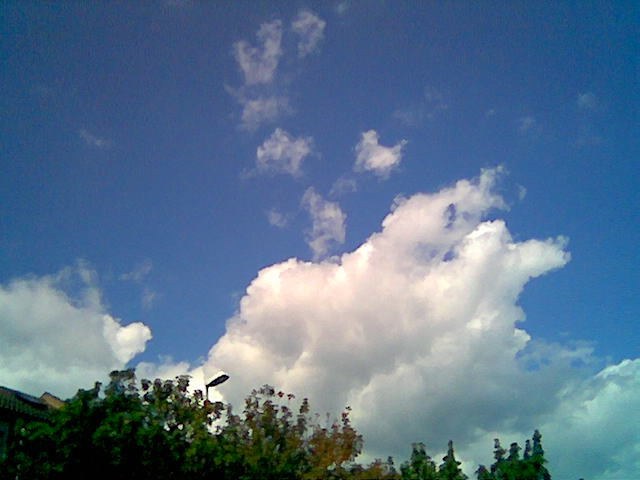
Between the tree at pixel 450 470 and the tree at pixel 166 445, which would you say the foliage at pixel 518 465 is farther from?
the tree at pixel 166 445

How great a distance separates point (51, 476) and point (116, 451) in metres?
2.28

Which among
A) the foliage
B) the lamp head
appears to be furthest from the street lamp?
the foliage

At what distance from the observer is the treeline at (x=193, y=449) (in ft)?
60.4

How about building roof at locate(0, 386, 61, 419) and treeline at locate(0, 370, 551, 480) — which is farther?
building roof at locate(0, 386, 61, 419)

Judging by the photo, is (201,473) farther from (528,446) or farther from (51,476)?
(528,446)

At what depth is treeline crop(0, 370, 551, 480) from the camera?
60.4 ft

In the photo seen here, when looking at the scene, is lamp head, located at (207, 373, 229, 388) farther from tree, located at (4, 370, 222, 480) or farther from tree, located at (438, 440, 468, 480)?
tree, located at (438, 440, 468, 480)

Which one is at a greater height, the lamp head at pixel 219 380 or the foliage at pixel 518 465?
the lamp head at pixel 219 380

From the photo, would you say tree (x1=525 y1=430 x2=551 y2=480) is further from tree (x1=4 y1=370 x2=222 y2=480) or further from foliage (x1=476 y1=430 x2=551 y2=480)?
tree (x1=4 y1=370 x2=222 y2=480)

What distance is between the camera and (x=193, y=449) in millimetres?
18234

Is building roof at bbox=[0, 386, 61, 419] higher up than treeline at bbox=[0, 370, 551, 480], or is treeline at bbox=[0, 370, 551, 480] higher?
building roof at bbox=[0, 386, 61, 419]

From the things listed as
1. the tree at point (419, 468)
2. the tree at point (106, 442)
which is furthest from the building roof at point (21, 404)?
the tree at point (419, 468)

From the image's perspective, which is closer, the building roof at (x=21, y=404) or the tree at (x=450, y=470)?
the tree at (x=450, y=470)

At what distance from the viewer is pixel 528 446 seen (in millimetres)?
20531
